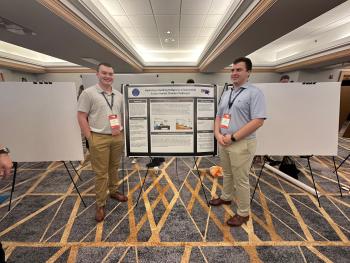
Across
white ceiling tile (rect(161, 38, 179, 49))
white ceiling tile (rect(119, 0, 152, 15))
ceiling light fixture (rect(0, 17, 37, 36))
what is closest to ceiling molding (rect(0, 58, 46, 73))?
ceiling light fixture (rect(0, 17, 37, 36))

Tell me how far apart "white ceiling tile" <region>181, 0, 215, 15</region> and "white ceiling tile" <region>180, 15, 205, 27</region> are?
0.20 m

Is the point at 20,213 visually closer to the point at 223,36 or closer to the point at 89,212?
the point at 89,212

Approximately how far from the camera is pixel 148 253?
1.61m

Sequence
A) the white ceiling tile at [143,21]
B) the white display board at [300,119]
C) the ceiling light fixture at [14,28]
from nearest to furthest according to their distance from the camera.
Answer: the white display board at [300,119]
the ceiling light fixture at [14,28]
the white ceiling tile at [143,21]

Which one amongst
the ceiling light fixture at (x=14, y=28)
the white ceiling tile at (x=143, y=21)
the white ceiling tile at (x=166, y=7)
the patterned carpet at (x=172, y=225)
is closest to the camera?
the patterned carpet at (x=172, y=225)

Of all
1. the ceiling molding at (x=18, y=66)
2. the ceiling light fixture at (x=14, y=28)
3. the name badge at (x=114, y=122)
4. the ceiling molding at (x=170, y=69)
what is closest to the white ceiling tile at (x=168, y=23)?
the ceiling light fixture at (x=14, y=28)

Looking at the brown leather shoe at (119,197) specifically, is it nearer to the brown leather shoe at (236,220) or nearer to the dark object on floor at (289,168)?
the brown leather shoe at (236,220)

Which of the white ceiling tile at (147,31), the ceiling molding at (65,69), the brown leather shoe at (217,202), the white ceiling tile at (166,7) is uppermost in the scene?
the white ceiling tile at (147,31)

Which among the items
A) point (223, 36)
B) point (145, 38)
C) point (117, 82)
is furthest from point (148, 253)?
point (145, 38)

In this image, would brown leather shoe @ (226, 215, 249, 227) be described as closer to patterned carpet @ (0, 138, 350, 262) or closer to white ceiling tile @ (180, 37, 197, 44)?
patterned carpet @ (0, 138, 350, 262)

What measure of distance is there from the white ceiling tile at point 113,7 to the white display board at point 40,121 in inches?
98.5

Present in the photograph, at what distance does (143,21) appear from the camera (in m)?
4.34

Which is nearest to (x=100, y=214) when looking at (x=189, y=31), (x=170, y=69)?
(x=189, y=31)

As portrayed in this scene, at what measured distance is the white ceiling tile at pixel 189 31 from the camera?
15.9 ft
